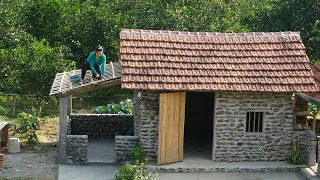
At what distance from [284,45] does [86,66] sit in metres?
6.00

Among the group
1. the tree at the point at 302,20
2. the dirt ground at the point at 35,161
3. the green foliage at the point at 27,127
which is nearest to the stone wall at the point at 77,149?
the dirt ground at the point at 35,161

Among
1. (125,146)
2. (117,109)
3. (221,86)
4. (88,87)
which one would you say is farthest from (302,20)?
(88,87)

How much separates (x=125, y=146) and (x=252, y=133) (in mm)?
3712

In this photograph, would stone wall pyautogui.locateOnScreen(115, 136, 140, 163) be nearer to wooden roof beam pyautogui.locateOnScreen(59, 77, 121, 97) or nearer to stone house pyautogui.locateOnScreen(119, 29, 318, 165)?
stone house pyautogui.locateOnScreen(119, 29, 318, 165)

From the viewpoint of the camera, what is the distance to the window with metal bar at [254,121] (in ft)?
56.3

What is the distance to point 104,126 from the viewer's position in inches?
796

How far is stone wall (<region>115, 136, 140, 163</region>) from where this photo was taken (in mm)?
16984

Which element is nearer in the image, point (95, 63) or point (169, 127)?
point (169, 127)

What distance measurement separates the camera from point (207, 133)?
67.3 ft

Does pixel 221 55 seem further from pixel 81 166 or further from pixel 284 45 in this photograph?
pixel 81 166

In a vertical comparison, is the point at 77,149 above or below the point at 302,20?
below

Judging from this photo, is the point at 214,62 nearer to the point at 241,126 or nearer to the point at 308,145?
the point at 241,126

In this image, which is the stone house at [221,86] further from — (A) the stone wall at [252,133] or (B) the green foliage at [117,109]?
(B) the green foliage at [117,109]

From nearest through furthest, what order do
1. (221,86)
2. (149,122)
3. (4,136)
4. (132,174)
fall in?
(132,174), (221,86), (149,122), (4,136)
